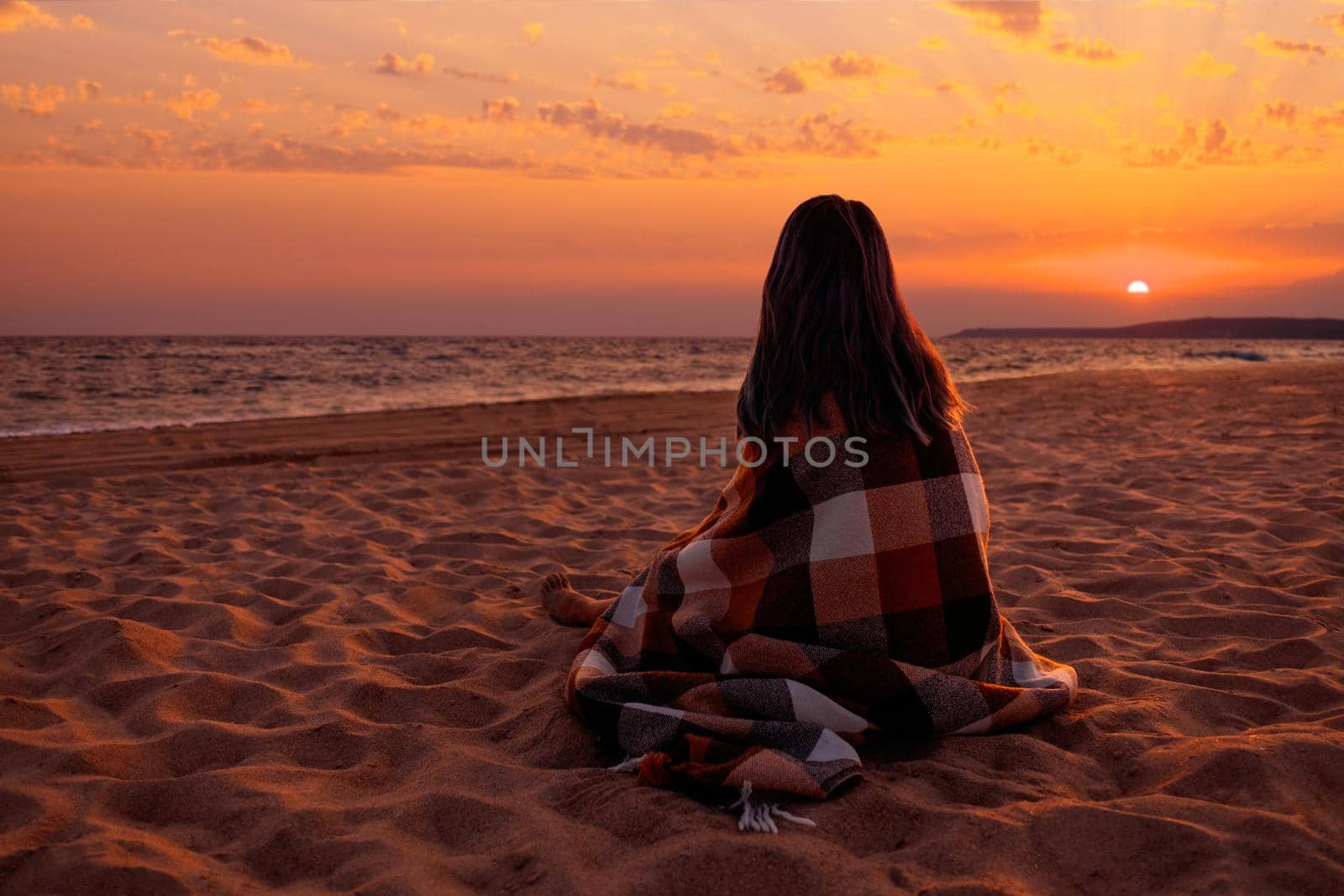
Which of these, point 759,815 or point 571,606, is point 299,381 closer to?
point 571,606

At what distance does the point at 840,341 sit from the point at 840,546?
54cm

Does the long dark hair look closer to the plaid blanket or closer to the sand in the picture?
the plaid blanket

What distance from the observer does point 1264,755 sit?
224cm

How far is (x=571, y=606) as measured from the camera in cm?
350

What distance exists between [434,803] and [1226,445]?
711 centimetres

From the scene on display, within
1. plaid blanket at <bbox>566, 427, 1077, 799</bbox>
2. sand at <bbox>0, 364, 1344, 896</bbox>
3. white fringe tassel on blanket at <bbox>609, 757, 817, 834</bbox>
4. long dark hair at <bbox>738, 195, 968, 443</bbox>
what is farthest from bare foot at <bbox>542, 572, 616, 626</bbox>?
white fringe tassel on blanket at <bbox>609, 757, 817, 834</bbox>

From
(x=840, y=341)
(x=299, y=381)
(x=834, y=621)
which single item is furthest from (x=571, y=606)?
(x=299, y=381)

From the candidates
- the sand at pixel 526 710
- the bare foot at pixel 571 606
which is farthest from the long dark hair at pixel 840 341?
the bare foot at pixel 571 606

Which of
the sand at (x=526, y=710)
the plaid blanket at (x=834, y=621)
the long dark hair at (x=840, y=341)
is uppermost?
the long dark hair at (x=840, y=341)

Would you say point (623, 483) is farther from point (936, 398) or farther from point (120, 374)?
point (120, 374)

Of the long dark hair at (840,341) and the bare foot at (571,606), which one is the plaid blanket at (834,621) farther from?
the bare foot at (571,606)

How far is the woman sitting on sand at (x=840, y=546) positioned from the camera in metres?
2.40

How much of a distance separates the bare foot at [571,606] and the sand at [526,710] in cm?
9

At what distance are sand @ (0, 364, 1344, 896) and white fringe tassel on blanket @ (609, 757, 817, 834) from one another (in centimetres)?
4
